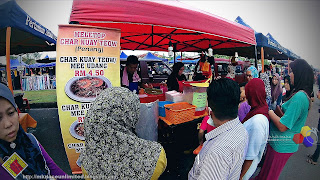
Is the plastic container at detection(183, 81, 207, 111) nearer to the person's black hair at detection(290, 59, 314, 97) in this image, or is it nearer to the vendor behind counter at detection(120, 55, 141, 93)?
the person's black hair at detection(290, 59, 314, 97)

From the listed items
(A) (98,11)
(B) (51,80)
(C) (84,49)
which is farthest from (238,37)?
(B) (51,80)

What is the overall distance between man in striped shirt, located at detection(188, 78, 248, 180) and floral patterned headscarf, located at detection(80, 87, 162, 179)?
0.37m

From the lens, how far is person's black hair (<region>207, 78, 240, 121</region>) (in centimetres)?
119

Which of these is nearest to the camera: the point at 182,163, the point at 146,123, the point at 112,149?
the point at 112,149

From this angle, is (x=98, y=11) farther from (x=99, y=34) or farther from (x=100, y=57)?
(x=100, y=57)

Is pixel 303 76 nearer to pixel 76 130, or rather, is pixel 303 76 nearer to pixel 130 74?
pixel 76 130

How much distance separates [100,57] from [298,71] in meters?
2.68

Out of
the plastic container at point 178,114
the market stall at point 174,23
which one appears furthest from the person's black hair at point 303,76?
the plastic container at point 178,114

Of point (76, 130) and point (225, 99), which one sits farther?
point (76, 130)

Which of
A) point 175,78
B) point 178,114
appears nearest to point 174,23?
point 178,114

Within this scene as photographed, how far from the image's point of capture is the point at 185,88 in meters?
3.03

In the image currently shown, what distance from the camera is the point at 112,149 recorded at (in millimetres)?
1026

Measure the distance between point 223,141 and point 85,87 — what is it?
1723 millimetres

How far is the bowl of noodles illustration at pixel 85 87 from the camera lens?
6.31 ft
